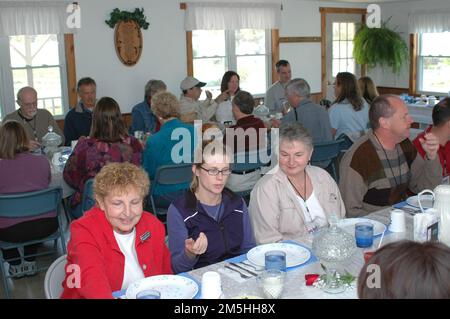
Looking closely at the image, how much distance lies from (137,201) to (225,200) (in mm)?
541

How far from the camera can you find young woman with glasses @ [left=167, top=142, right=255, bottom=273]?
2.48 meters

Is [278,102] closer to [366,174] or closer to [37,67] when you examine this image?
[37,67]

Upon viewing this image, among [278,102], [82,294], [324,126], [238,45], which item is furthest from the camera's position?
[238,45]

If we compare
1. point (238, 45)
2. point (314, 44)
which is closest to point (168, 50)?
point (238, 45)

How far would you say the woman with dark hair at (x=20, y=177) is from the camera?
3.63 meters

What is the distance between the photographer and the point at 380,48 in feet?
30.4

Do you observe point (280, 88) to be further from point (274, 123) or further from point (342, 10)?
point (342, 10)

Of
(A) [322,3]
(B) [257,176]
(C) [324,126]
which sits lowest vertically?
(B) [257,176]

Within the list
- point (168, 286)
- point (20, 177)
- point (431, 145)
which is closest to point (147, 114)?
point (20, 177)

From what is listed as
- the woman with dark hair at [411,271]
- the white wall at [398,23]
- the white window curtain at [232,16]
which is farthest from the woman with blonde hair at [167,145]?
the white wall at [398,23]

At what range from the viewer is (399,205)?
3029 mm

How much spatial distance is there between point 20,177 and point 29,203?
0.27 meters

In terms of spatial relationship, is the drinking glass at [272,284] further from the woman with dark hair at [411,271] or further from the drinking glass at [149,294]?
the woman with dark hair at [411,271]

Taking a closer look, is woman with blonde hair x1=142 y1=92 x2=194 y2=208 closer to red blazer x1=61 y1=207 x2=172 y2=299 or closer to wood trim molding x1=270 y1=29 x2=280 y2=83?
red blazer x1=61 y1=207 x2=172 y2=299
